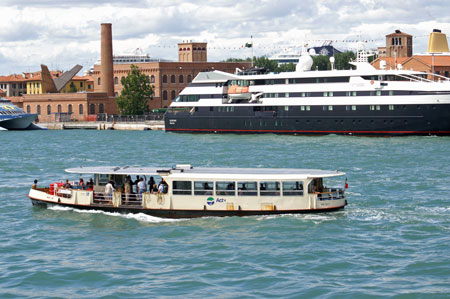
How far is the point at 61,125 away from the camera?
117m

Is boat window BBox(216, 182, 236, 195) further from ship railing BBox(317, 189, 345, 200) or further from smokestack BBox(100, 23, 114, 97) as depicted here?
smokestack BBox(100, 23, 114, 97)

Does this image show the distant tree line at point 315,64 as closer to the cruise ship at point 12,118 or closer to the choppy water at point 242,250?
the cruise ship at point 12,118

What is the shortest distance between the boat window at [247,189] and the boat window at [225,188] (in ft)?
0.89

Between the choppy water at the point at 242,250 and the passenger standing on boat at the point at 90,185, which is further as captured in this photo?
the passenger standing on boat at the point at 90,185

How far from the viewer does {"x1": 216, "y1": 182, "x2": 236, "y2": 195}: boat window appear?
95.6 feet

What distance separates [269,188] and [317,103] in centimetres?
4937

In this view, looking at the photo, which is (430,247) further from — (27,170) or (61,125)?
(61,125)

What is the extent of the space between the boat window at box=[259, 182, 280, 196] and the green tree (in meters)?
88.5

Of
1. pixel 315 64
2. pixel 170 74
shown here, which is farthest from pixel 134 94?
pixel 315 64

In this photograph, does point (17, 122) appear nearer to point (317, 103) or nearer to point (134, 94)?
point (134, 94)

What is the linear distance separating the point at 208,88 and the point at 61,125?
38183 mm

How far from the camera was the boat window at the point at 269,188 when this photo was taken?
28969 mm

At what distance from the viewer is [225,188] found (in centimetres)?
2933

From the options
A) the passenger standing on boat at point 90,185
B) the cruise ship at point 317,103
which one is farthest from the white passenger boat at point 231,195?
the cruise ship at point 317,103
